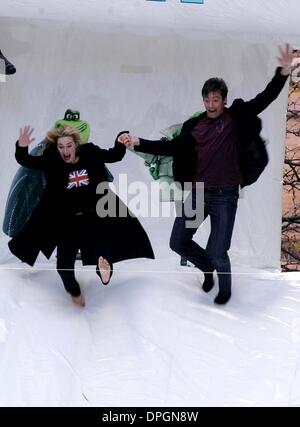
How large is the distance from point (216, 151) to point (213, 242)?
404 millimetres

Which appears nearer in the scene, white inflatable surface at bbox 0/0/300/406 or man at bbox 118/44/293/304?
white inflatable surface at bbox 0/0/300/406

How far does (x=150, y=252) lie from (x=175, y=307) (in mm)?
278

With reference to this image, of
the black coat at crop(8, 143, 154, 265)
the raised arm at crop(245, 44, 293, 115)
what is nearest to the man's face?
the raised arm at crop(245, 44, 293, 115)

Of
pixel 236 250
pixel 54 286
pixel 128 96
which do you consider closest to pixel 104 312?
pixel 54 286

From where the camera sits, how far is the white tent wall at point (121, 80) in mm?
2529

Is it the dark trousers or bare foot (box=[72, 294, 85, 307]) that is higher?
the dark trousers

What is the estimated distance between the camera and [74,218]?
258cm

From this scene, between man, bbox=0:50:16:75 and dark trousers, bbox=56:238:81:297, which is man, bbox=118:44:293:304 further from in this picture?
man, bbox=0:50:16:75

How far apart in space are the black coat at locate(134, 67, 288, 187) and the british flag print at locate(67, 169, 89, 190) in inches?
9.9

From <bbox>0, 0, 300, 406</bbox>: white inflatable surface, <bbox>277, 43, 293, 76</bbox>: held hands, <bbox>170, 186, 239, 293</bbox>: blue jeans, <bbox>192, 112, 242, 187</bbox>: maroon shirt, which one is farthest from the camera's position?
<bbox>170, 186, 239, 293</bbox>: blue jeans

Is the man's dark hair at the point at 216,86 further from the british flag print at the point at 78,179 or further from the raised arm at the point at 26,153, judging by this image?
the raised arm at the point at 26,153

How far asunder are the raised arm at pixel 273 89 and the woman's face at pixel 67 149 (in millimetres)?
750

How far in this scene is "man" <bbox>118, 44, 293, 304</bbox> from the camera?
8.30 ft

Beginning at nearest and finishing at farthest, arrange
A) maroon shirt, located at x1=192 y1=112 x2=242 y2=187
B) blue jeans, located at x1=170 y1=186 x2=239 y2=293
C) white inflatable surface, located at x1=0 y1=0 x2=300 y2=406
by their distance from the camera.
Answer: white inflatable surface, located at x1=0 y1=0 x2=300 y2=406
maroon shirt, located at x1=192 y1=112 x2=242 y2=187
blue jeans, located at x1=170 y1=186 x2=239 y2=293
